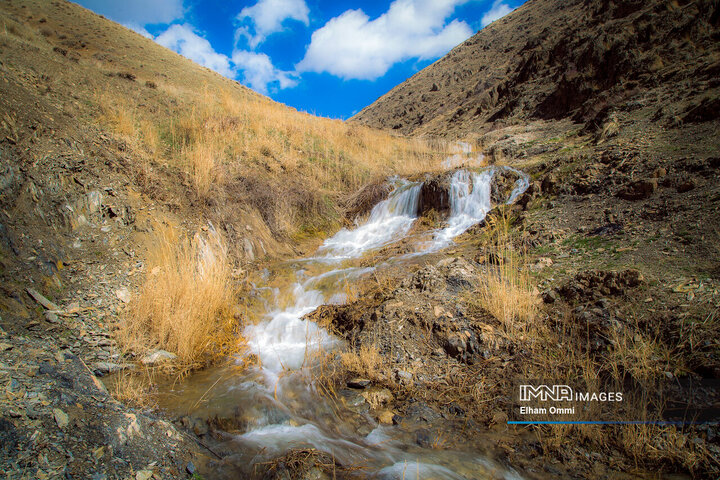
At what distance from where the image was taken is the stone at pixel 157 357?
3.23 m

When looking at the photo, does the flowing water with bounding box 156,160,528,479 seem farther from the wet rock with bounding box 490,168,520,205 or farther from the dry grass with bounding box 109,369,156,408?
the wet rock with bounding box 490,168,520,205

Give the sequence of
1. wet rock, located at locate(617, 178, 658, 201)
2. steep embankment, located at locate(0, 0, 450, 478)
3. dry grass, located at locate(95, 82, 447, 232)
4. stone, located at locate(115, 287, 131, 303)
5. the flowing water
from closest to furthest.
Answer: steep embankment, located at locate(0, 0, 450, 478) < the flowing water < stone, located at locate(115, 287, 131, 303) < wet rock, located at locate(617, 178, 658, 201) < dry grass, located at locate(95, 82, 447, 232)

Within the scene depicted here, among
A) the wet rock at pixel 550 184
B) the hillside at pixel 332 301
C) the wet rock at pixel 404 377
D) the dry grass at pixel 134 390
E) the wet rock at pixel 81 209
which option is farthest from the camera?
the wet rock at pixel 550 184

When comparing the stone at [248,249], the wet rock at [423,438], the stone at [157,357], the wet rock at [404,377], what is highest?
the stone at [248,249]

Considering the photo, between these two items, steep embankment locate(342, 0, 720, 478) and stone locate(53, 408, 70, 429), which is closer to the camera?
stone locate(53, 408, 70, 429)

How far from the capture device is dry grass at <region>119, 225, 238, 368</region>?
3398 mm

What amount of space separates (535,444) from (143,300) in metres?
3.91

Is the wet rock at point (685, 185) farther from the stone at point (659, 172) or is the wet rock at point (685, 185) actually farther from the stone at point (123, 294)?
the stone at point (123, 294)

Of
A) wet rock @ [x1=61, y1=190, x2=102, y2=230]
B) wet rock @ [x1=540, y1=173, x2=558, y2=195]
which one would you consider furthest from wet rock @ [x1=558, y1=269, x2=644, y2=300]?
wet rock @ [x1=61, y1=190, x2=102, y2=230]

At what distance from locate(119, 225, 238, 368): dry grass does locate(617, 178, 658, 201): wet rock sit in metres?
6.01

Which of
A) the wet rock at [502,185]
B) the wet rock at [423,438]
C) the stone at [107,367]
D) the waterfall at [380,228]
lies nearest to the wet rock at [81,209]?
the stone at [107,367]

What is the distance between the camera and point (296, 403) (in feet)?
9.98

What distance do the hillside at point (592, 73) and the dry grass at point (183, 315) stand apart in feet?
28.7

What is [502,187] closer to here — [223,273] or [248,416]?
[223,273]
